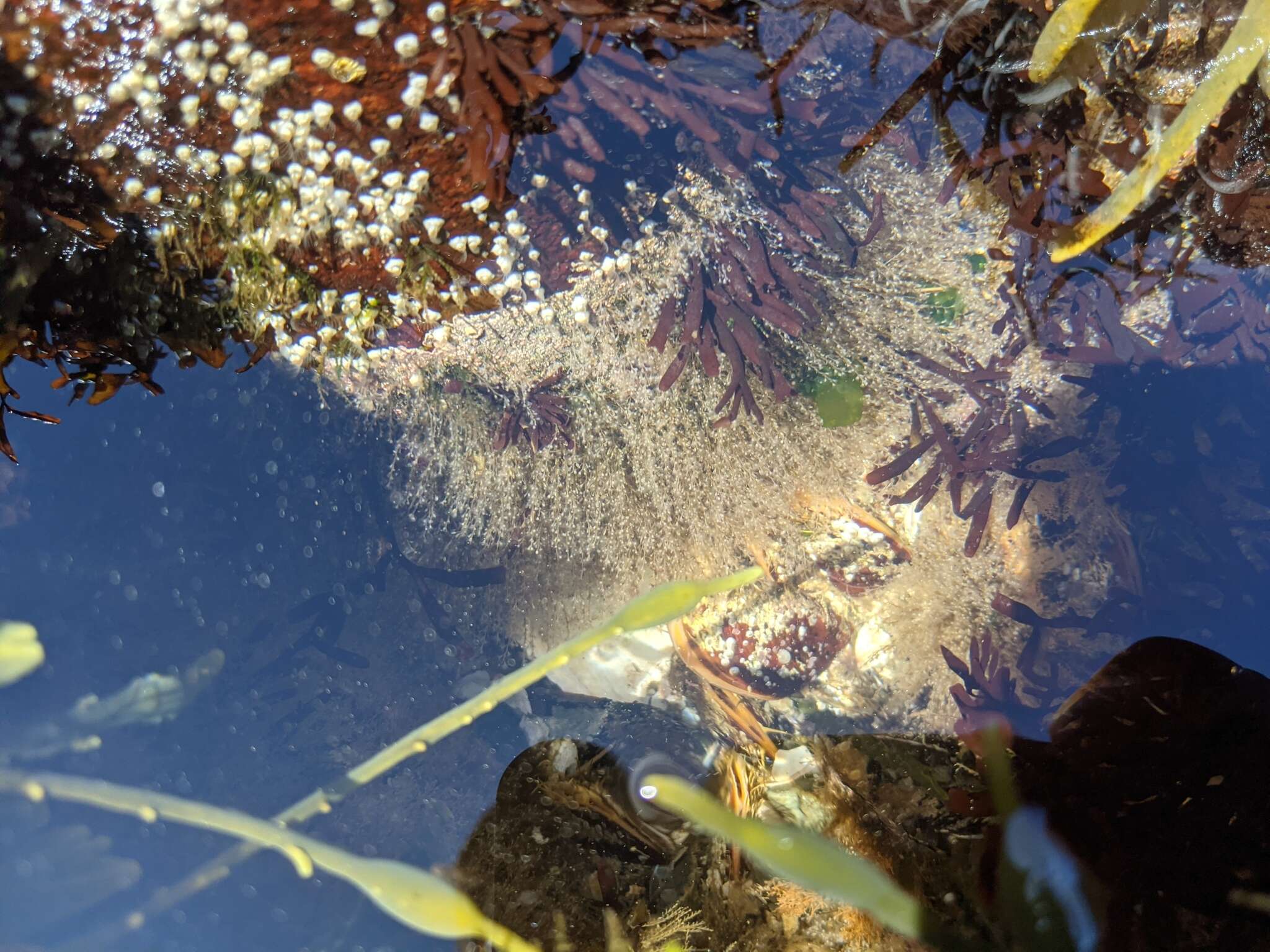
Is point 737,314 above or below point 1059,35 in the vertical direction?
below

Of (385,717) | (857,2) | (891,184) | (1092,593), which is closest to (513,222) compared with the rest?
(857,2)

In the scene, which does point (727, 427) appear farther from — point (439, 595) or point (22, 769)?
point (22, 769)

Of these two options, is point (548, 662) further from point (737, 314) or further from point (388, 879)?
point (737, 314)

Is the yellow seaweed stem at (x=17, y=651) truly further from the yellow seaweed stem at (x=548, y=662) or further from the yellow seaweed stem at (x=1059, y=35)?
the yellow seaweed stem at (x=1059, y=35)

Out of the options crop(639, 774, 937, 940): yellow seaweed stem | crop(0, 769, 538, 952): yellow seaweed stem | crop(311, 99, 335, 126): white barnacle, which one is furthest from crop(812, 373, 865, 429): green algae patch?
crop(0, 769, 538, 952): yellow seaweed stem

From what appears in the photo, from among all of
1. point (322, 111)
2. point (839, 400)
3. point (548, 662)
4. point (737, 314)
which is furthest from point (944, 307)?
point (322, 111)

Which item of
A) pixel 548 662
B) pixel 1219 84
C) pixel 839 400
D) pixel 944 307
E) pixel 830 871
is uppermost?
pixel 1219 84
